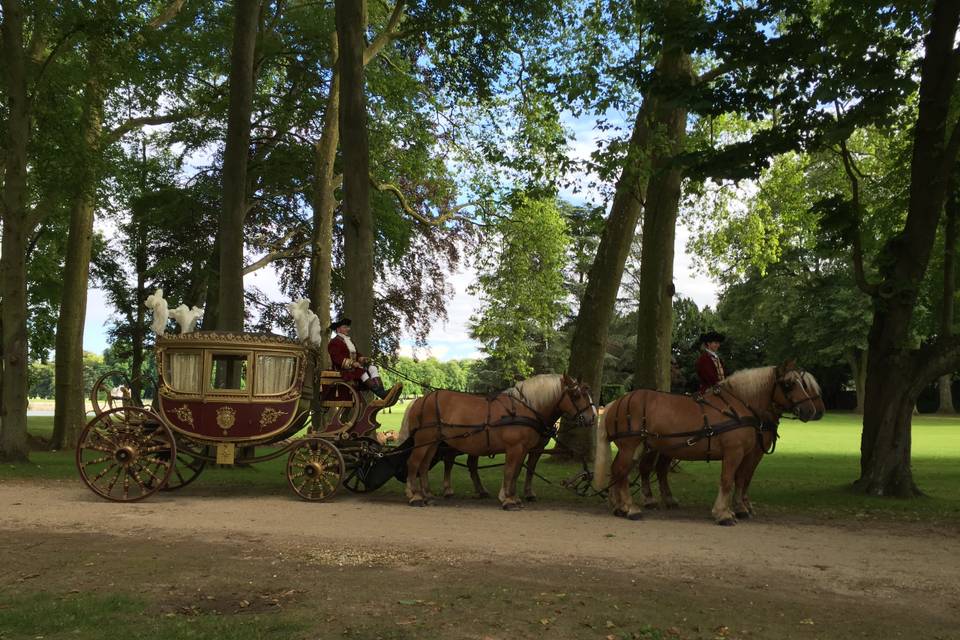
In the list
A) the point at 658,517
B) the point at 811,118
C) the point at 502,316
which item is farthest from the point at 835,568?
the point at 502,316

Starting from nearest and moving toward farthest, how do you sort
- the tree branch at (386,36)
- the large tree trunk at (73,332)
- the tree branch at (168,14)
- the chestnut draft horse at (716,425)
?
the chestnut draft horse at (716,425) < the tree branch at (386,36) < the tree branch at (168,14) < the large tree trunk at (73,332)

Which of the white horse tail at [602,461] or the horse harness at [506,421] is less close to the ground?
the horse harness at [506,421]

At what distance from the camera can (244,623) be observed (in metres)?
5.99

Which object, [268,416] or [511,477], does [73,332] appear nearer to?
[268,416]

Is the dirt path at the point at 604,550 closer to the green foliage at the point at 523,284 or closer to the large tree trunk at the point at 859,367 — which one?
the green foliage at the point at 523,284

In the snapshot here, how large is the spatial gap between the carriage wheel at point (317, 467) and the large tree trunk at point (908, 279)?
26.7ft

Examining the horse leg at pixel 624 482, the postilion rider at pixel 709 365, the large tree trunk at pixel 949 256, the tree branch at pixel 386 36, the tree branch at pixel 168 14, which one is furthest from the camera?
the tree branch at pixel 168 14

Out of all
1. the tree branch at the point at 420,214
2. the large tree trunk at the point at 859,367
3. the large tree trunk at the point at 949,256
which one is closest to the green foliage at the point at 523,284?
the tree branch at the point at 420,214

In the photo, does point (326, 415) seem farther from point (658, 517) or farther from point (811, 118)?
point (811, 118)

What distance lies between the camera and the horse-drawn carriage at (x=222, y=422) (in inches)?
480

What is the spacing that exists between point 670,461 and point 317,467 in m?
5.13

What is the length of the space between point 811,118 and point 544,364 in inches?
1555

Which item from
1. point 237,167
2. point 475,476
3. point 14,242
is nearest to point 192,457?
point 475,476

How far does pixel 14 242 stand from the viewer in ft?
54.3
